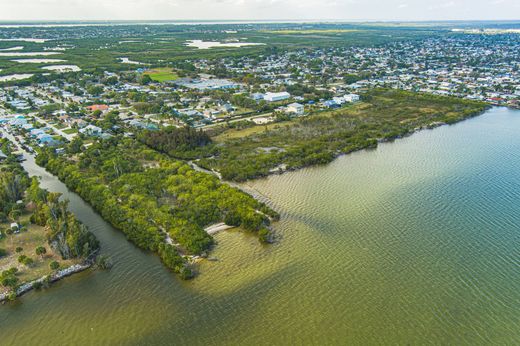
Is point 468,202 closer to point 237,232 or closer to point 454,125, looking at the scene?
point 237,232

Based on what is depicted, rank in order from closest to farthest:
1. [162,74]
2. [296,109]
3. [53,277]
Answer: [53,277] → [296,109] → [162,74]

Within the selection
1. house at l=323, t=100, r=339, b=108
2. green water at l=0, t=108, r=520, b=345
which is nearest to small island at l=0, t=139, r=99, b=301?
green water at l=0, t=108, r=520, b=345

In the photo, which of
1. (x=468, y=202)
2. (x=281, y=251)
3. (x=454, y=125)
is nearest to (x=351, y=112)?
(x=454, y=125)

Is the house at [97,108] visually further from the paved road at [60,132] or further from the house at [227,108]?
the house at [227,108]

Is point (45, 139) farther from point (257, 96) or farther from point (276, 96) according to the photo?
point (276, 96)

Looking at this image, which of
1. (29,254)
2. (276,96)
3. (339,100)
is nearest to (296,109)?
(276,96)

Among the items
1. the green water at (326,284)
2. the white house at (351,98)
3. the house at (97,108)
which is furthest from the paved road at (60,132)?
the white house at (351,98)
